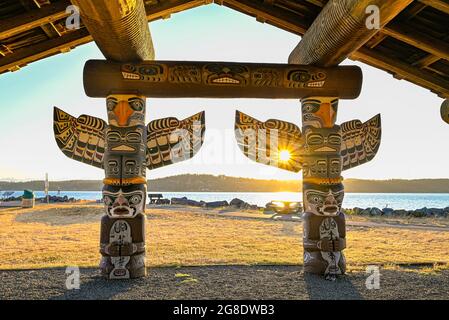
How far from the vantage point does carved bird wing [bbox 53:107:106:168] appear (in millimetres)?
6719

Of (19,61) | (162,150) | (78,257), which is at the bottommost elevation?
(78,257)

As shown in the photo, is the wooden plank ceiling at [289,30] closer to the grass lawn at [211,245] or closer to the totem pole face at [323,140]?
the totem pole face at [323,140]

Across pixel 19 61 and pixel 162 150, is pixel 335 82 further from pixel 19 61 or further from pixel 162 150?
pixel 19 61

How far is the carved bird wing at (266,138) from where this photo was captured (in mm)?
7062

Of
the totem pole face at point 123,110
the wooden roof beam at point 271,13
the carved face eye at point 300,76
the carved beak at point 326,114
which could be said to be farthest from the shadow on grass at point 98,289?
the wooden roof beam at point 271,13

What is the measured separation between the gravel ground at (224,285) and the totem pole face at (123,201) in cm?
109

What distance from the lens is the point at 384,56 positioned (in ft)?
22.9

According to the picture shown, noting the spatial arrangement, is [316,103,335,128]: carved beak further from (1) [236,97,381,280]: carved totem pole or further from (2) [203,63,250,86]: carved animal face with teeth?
(2) [203,63,250,86]: carved animal face with teeth

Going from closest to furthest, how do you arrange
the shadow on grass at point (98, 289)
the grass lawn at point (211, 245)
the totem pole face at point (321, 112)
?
the shadow on grass at point (98, 289) → the totem pole face at point (321, 112) → the grass lawn at point (211, 245)

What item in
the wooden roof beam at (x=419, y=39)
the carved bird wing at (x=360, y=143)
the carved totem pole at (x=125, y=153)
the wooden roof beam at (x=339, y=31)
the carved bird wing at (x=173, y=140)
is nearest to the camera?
the wooden roof beam at (x=339, y=31)

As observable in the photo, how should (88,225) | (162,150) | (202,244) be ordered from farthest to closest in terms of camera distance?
1. (88,225)
2. (202,244)
3. (162,150)

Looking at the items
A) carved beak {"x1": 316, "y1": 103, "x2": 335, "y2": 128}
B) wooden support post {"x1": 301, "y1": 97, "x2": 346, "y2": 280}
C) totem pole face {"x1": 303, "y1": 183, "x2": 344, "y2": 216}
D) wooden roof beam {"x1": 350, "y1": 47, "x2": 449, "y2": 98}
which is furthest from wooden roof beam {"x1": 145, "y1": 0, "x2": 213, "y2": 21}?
totem pole face {"x1": 303, "y1": 183, "x2": 344, "y2": 216}
